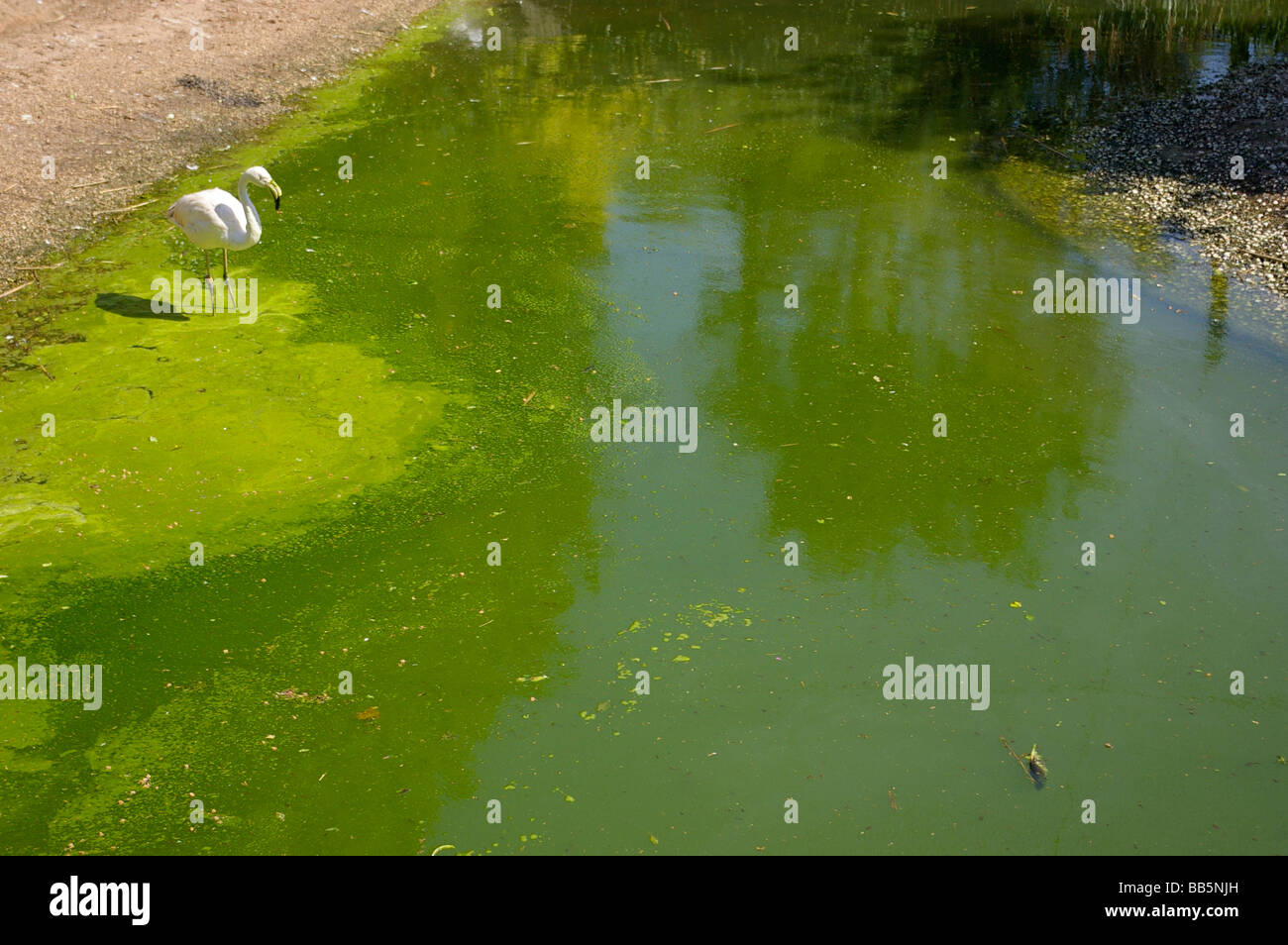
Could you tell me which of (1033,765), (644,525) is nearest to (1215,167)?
(644,525)

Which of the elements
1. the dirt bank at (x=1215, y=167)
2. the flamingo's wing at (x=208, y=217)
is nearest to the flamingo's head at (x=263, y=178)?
the flamingo's wing at (x=208, y=217)

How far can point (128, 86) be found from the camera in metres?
6.94

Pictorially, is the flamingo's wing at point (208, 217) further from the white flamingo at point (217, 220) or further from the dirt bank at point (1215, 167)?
the dirt bank at point (1215, 167)

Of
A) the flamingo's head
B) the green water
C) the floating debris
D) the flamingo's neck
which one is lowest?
the floating debris

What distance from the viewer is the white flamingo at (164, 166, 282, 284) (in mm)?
4859

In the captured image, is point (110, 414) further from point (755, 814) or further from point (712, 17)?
point (712, 17)

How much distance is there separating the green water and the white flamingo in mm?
327

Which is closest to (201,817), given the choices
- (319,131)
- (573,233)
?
(573,233)

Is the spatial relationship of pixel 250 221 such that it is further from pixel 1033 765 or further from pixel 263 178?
pixel 1033 765

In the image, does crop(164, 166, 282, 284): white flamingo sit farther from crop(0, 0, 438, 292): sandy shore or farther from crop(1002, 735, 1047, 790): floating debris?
crop(1002, 735, 1047, 790): floating debris

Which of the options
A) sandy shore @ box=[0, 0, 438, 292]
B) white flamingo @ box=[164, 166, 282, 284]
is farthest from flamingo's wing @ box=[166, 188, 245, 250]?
sandy shore @ box=[0, 0, 438, 292]

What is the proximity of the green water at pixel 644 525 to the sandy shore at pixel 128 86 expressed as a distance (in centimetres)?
38

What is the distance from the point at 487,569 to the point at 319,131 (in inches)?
172

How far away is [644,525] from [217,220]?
2492 millimetres
